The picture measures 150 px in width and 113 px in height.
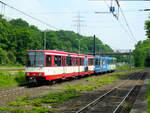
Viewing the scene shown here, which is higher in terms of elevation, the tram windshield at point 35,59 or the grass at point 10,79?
the tram windshield at point 35,59

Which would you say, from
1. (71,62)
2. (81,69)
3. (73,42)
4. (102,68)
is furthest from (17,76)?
(73,42)

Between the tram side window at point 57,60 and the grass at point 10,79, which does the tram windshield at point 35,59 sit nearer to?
the tram side window at point 57,60

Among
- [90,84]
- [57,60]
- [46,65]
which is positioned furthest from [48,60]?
[90,84]

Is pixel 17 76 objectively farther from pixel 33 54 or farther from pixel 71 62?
pixel 71 62

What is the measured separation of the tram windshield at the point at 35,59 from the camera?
19219 mm

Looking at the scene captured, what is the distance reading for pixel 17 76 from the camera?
22469mm

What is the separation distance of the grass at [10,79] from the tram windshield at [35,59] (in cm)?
234

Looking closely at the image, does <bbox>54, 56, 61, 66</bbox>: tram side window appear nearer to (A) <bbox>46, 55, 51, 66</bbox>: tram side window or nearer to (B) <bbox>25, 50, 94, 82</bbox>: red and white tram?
(B) <bbox>25, 50, 94, 82</bbox>: red and white tram

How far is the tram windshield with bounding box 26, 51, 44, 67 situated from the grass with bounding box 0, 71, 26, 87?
2.34 meters

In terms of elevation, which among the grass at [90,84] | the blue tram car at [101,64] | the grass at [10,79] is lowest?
the grass at [90,84]

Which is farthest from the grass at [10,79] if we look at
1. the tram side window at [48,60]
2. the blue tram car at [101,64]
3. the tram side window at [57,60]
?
the blue tram car at [101,64]

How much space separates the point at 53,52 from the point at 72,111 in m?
10.3

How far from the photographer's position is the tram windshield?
19219 mm

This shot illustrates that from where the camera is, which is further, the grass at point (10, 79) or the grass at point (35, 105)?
the grass at point (10, 79)
